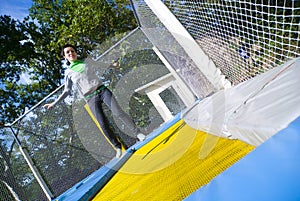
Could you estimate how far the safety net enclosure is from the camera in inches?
32.8

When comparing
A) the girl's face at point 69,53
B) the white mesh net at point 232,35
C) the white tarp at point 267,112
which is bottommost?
the white tarp at point 267,112

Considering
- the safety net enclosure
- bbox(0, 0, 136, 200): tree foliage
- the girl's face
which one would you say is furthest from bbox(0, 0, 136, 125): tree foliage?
the girl's face

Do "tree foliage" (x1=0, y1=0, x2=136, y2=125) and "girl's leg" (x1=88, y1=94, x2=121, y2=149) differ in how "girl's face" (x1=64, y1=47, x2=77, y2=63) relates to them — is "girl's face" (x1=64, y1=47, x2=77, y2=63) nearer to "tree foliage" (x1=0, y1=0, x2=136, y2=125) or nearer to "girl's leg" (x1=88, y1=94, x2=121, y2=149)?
"girl's leg" (x1=88, y1=94, x2=121, y2=149)

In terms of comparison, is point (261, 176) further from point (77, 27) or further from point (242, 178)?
point (77, 27)

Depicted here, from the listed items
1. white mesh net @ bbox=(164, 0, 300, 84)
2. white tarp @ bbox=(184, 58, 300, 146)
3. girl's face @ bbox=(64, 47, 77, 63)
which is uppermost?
girl's face @ bbox=(64, 47, 77, 63)

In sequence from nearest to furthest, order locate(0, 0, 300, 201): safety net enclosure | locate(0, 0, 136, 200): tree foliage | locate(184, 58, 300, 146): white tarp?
locate(184, 58, 300, 146): white tarp
locate(0, 0, 300, 201): safety net enclosure
locate(0, 0, 136, 200): tree foliage

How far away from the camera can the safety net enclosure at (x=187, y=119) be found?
834 mm

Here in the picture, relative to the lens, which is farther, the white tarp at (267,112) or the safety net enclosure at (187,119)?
the safety net enclosure at (187,119)

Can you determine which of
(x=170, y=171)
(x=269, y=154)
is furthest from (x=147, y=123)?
(x=269, y=154)

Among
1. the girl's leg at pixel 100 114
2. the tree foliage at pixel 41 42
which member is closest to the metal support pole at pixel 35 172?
the girl's leg at pixel 100 114

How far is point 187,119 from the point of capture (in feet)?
7.22

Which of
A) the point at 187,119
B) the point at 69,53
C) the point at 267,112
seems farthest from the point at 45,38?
the point at 267,112

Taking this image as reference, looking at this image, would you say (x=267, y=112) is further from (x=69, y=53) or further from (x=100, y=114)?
(x=69, y=53)

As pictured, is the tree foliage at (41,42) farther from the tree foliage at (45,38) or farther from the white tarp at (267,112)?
the white tarp at (267,112)
